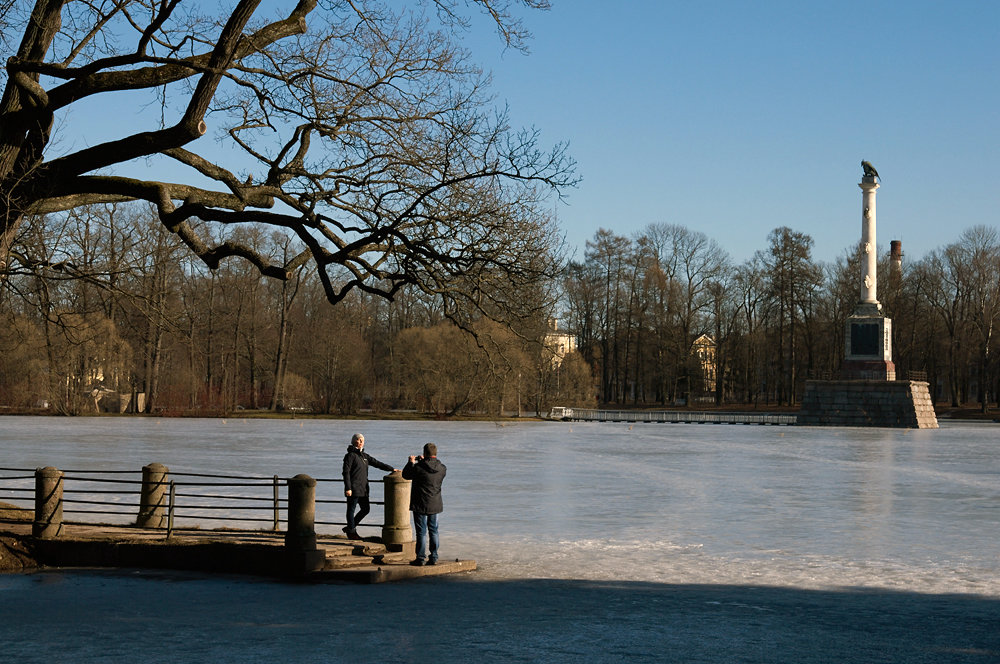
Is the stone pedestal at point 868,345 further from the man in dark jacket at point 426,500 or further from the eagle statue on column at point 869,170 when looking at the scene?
the man in dark jacket at point 426,500

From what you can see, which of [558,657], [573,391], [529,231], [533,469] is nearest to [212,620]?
[558,657]

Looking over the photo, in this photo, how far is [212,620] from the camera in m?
11.1

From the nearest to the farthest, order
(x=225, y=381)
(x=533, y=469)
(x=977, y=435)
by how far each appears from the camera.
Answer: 1. (x=533, y=469)
2. (x=977, y=435)
3. (x=225, y=381)

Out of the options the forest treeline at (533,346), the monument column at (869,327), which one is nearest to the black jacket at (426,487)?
the forest treeline at (533,346)

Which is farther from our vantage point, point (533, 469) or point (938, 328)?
point (938, 328)

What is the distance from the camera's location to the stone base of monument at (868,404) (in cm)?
6762

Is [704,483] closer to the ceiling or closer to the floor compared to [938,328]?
closer to the floor

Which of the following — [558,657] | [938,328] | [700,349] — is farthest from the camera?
[700,349]

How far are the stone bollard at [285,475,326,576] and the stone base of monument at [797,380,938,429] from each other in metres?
58.5

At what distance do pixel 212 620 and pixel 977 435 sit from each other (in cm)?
5020

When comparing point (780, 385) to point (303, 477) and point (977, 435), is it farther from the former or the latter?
point (303, 477)

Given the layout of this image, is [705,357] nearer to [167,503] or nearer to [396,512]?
[167,503]

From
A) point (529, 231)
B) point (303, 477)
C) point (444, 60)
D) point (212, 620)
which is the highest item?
point (444, 60)

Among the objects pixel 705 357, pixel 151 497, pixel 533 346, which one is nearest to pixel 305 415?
pixel 533 346
